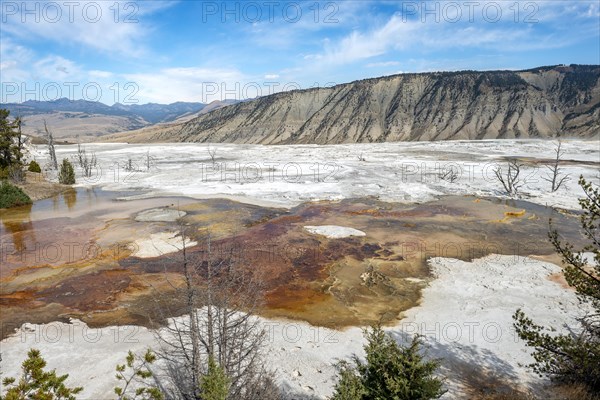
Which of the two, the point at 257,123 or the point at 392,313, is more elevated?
the point at 257,123

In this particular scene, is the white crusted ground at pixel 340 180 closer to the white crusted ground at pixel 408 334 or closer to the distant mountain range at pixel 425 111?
the white crusted ground at pixel 408 334

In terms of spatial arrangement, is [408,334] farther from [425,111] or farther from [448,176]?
[425,111]

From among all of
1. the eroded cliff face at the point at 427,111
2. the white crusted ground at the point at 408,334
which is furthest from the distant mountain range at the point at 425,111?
the white crusted ground at the point at 408,334

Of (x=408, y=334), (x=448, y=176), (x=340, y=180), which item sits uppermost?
(x=448, y=176)

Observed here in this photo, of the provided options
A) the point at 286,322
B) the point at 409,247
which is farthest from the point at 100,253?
the point at 409,247

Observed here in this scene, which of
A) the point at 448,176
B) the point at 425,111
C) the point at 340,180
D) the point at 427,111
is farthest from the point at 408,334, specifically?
the point at 425,111

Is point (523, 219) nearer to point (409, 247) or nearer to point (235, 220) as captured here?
point (409, 247)
